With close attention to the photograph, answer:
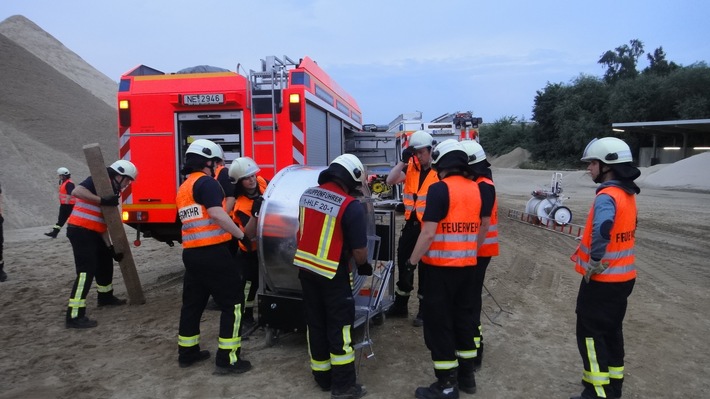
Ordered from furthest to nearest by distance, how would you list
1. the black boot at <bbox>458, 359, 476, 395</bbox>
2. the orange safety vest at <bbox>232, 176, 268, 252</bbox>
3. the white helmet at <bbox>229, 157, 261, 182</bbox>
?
the orange safety vest at <bbox>232, 176, 268, 252</bbox> < the white helmet at <bbox>229, 157, 261, 182</bbox> < the black boot at <bbox>458, 359, 476, 395</bbox>

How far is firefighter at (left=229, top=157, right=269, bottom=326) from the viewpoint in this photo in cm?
489

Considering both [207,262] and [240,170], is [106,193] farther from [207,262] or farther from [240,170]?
[207,262]

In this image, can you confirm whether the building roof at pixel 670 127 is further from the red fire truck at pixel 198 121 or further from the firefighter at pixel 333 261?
the firefighter at pixel 333 261

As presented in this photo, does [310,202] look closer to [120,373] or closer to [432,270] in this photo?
[432,270]

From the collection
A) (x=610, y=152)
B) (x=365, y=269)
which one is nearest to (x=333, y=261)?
(x=365, y=269)

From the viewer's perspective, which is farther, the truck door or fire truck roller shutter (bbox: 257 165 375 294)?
the truck door

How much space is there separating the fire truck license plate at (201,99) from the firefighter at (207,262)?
201 centimetres

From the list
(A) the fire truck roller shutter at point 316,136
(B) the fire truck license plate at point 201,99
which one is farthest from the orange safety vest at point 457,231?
(B) the fire truck license plate at point 201,99

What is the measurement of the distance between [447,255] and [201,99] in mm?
4058

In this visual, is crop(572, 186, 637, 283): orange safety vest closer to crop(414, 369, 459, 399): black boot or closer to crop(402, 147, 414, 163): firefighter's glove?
crop(414, 369, 459, 399): black boot

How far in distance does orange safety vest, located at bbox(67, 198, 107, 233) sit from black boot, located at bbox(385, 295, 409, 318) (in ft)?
11.6

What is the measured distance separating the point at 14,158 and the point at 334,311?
19.1 metres

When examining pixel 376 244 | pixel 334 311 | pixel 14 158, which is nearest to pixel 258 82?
pixel 376 244

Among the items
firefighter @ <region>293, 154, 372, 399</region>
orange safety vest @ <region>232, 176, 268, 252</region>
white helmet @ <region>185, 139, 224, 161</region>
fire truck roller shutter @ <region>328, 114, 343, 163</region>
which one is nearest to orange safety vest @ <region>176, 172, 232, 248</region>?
white helmet @ <region>185, 139, 224, 161</region>
